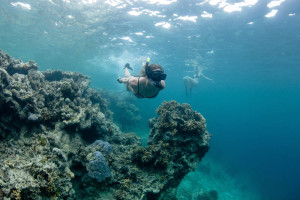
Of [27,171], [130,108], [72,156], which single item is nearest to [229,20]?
[130,108]

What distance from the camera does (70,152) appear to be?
5.15m

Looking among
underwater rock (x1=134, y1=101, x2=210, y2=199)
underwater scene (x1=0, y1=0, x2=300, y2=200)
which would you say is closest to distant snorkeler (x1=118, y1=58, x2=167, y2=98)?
underwater scene (x1=0, y1=0, x2=300, y2=200)

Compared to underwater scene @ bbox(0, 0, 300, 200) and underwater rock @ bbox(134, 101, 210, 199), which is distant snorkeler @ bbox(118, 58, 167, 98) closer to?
underwater scene @ bbox(0, 0, 300, 200)

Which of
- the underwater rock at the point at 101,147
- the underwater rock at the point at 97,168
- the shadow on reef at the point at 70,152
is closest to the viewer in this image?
the shadow on reef at the point at 70,152

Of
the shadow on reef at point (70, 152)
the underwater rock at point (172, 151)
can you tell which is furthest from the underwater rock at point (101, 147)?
the underwater rock at point (172, 151)

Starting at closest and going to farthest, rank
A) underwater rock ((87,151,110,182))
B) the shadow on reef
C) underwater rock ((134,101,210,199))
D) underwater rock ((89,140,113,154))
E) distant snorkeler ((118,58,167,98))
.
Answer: the shadow on reef → distant snorkeler ((118,58,167,98)) → underwater rock ((87,151,110,182)) → underwater rock ((89,140,113,154)) → underwater rock ((134,101,210,199))

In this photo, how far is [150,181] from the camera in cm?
572

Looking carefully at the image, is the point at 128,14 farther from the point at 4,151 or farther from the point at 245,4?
the point at 4,151

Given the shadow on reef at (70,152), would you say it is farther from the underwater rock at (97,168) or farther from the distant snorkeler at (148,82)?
the distant snorkeler at (148,82)

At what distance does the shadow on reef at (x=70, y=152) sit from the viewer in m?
3.51

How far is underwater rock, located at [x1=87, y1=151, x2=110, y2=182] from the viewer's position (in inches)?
189

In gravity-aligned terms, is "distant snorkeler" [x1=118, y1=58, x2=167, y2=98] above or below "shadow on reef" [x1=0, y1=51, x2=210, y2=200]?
above

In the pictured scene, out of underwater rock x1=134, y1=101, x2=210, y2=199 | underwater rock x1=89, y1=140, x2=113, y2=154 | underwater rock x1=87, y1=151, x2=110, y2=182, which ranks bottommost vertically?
underwater rock x1=87, y1=151, x2=110, y2=182

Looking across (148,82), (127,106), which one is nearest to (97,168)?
(148,82)
